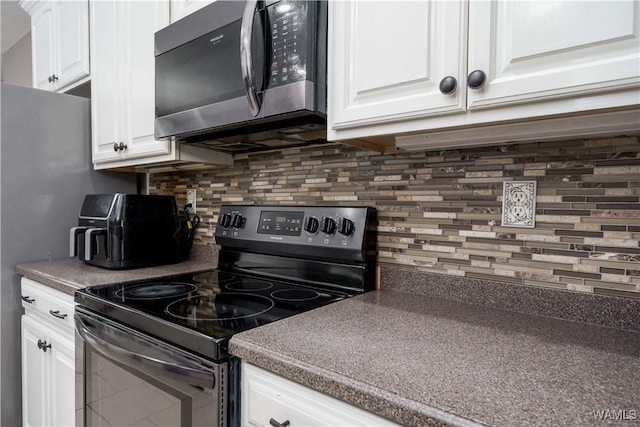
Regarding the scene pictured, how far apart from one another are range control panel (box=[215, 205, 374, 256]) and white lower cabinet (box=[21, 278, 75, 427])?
627 millimetres

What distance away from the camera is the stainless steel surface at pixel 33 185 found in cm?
162

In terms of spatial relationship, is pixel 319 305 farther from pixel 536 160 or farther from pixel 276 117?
pixel 536 160

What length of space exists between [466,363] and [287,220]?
855 millimetres

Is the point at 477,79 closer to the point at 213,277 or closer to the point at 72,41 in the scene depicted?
the point at 213,277

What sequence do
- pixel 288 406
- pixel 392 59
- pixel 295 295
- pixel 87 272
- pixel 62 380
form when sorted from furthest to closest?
1. pixel 87 272
2. pixel 62 380
3. pixel 295 295
4. pixel 392 59
5. pixel 288 406

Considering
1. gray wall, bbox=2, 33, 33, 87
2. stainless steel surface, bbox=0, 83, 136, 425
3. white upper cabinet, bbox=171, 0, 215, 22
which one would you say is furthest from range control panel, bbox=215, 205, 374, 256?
gray wall, bbox=2, 33, 33, 87

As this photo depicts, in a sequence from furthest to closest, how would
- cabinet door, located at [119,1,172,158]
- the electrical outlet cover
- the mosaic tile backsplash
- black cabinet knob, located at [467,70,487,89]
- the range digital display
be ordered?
cabinet door, located at [119,1,172,158], the range digital display, the electrical outlet cover, the mosaic tile backsplash, black cabinet knob, located at [467,70,487,89]

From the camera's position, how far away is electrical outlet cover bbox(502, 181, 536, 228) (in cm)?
94

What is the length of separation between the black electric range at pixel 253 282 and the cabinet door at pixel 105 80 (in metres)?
0.68

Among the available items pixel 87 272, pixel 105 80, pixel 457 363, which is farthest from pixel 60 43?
pixel 457 363

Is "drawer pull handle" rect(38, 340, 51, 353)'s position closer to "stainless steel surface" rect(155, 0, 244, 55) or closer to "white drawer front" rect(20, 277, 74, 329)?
"white drawer front" rect(20, 277, 74, 329)

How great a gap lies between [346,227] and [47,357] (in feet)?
4.26

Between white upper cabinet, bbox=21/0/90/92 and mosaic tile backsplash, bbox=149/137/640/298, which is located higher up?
white upper cabinet, bbox=21/0/90/92

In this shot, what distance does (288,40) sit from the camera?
101 cm
